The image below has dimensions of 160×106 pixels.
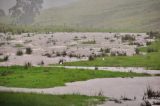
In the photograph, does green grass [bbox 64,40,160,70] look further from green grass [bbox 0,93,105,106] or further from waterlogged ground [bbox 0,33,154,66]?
green grass [bbox 0,93,105,106]

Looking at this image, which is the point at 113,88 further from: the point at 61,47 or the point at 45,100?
the point at 61,47

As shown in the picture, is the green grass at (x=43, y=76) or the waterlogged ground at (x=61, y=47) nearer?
the green grass at (x=43, y=76)

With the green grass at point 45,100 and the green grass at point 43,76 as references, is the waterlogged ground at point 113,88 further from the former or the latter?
the green grass at point 43,76

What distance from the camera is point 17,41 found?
77.2 meters

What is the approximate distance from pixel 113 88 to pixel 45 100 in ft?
26.8

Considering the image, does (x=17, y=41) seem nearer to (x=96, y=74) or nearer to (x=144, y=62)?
(x=144, y=62)

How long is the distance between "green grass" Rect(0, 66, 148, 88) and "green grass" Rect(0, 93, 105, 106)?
18.6ft

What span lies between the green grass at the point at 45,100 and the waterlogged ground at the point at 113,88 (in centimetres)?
124

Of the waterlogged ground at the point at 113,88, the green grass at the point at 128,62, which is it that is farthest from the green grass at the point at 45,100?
the green grass at the point at 128,62

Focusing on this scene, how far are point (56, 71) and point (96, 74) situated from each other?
4.00 metres

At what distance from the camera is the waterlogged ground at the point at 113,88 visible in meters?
30.3

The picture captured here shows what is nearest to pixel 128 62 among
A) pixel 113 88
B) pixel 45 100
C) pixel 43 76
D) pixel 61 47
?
pixel 43 76

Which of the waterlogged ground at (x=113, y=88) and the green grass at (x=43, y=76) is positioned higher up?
the green grass at (x=43, y=76)

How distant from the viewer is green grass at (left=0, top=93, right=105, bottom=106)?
2585cm
